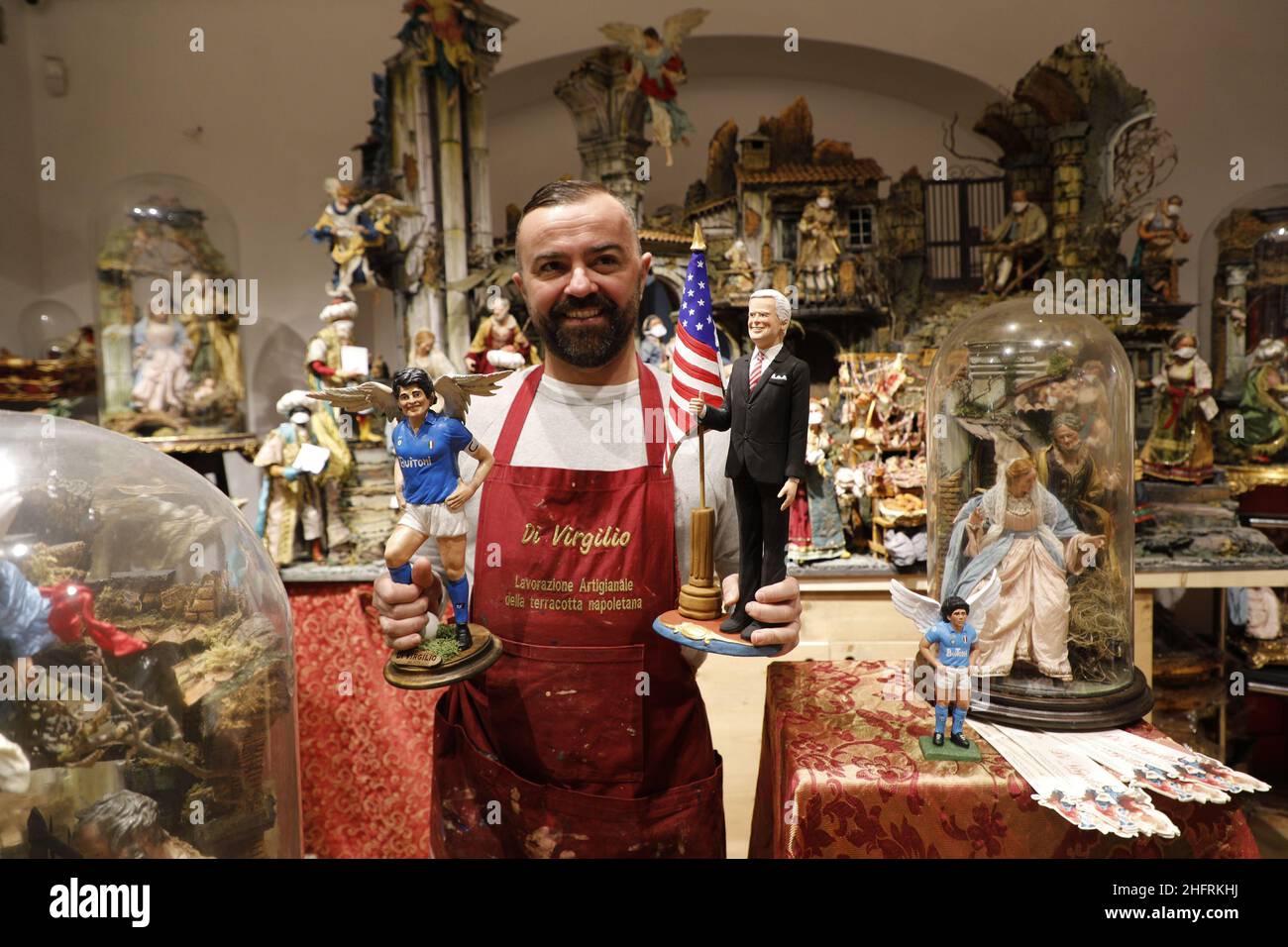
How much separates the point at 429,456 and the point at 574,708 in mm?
747

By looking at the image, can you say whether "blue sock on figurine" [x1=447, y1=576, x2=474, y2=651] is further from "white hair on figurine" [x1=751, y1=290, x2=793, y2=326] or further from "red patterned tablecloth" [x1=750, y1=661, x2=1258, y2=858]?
"white hair on figurine" [x1=751, y1=290, x2=793, y2=326]

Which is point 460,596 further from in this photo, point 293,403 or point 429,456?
point 293,403

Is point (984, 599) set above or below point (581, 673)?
above

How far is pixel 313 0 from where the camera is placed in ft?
16.7

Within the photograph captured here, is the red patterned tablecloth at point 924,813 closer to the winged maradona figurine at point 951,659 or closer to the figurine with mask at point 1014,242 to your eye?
the winged maradona figurine at point 951,659

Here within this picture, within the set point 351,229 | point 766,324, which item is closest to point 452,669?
point 766,324

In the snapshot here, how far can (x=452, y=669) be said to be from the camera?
194 cm

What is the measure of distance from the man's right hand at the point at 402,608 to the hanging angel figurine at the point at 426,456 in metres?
0.03

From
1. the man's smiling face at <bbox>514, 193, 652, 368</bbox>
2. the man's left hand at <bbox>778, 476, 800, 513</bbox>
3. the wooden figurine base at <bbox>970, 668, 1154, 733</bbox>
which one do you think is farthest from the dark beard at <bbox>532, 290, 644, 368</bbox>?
the wooden figurine base at <bbox>970, 668, 1154, 733</bbox>

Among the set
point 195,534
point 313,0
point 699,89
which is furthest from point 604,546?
point 313,0

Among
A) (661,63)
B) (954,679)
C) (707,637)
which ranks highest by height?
(661,63)

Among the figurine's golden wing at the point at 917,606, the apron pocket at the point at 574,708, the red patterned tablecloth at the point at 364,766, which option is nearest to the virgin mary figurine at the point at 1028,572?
the figurine's golden wing at the point at 917,606

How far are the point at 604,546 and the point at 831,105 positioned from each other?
162 inches

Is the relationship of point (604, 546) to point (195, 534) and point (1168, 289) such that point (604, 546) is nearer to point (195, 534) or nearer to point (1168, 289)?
point (195, 534)
